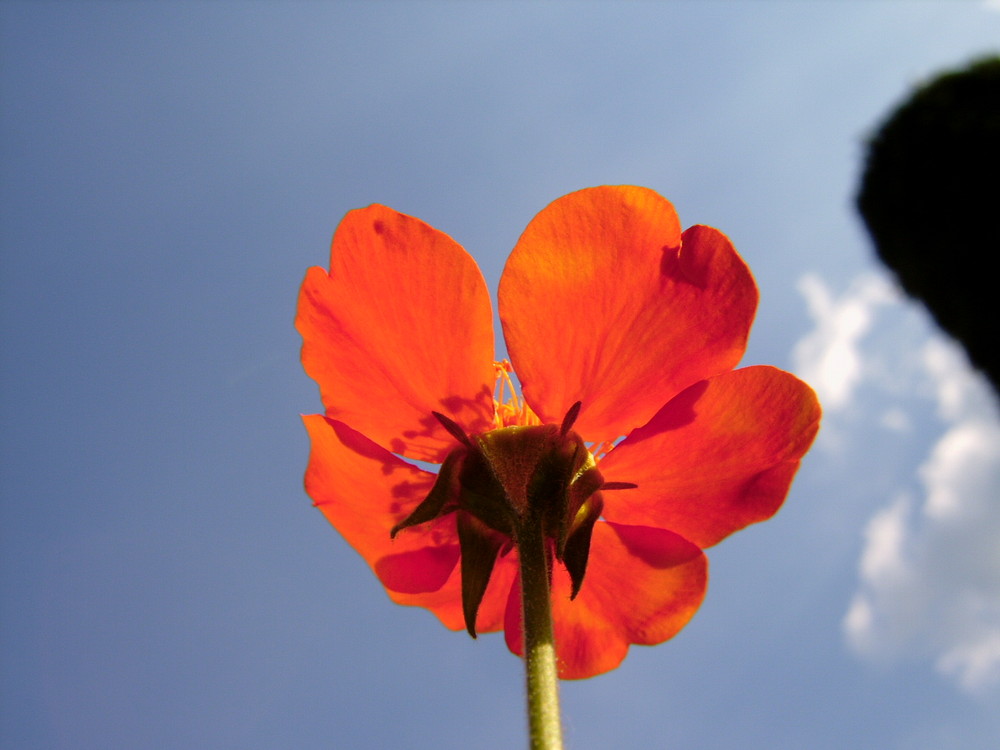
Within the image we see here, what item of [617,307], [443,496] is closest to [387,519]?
[443,496]

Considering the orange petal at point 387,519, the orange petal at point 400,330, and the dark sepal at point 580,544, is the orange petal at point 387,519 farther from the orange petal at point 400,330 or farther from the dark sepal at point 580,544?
the dark sepal at point 580,544

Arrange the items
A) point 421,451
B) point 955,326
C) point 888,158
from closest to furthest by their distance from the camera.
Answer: point 421,451
point 955,326
point 888,158

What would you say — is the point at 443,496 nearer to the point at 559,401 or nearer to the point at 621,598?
the point at 559,401

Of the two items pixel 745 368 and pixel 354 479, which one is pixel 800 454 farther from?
pixel 354 479

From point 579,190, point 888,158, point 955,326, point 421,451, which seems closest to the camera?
point 579,190

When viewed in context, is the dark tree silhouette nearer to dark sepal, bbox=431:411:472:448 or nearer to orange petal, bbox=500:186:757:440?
orange petal, bbox=500:186:757:440

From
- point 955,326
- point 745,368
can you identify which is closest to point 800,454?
point 745,368

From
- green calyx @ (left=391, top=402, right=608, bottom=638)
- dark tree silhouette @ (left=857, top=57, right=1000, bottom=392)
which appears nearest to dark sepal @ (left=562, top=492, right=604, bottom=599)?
green calyx @ (left=391, top=402, right=608, bottom=638)
